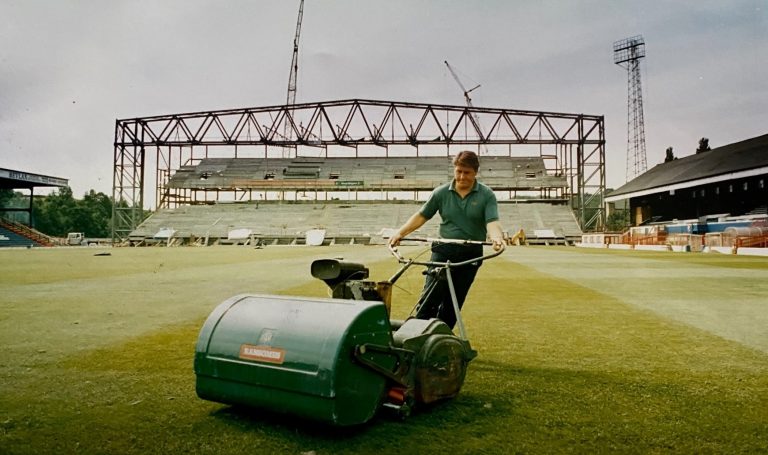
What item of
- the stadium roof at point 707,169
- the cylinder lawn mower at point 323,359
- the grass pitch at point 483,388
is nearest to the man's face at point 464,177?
the cylinder lawn mower at point 323,359

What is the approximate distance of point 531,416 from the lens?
11.0ft

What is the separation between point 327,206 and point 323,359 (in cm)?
6318

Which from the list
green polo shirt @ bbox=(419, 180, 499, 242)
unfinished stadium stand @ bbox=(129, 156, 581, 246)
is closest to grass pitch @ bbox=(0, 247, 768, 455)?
green polo shirt @ bbox=(419, 180, 499, 242)

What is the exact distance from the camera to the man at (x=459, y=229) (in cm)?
435

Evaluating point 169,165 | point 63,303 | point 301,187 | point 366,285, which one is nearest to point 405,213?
point 301,187

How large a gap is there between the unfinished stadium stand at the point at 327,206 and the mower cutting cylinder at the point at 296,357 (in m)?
48.9

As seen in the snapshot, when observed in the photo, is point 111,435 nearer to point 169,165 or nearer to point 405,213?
point 405,213

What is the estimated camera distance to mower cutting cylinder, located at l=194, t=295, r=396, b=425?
288cm

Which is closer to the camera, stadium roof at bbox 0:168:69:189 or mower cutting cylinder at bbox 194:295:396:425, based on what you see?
mower cutting cylinder at bbox 194:295:396:425

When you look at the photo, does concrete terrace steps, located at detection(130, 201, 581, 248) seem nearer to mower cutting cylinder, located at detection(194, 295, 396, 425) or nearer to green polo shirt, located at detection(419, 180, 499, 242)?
green polo shirt, located at detection(419, 180, 499, 242)

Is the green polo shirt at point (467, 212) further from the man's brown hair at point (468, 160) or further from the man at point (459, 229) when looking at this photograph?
the man's brown hair at point (468, 160)

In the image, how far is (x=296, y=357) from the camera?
9.71 feet

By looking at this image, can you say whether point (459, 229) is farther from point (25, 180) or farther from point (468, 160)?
point (25, 180)

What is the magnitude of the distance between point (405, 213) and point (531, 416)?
58.6 metres
